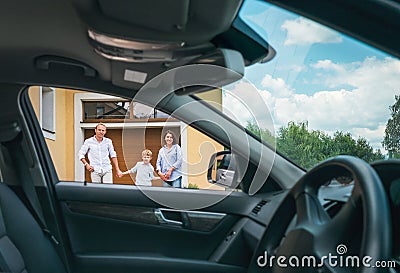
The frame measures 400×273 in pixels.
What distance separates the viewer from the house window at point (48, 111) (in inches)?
102

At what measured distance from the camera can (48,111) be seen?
2.90 metres

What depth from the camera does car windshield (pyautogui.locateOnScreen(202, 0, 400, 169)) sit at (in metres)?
1.34

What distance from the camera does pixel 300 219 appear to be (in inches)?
54.9

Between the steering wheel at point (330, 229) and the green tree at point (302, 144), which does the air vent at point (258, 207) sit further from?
the steering wheel at point (330, 229)

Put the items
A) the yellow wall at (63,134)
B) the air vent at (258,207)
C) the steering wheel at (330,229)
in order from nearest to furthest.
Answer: the steering wheel at (330,229) < the air vent at (258,207) < the yellow wall at (63,134)

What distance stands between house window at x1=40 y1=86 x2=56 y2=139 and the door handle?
0.82 metres

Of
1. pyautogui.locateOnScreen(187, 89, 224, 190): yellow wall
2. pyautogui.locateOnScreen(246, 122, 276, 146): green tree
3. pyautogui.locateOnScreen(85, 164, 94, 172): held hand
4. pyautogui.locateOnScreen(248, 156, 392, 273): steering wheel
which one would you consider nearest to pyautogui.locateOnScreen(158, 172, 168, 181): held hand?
pyautogui.locateOnScreen(187, 89, 224, 190): yellow wall

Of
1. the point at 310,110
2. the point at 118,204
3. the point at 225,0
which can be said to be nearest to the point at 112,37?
the point at 225,0

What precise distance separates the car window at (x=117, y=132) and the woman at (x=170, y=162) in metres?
0.02

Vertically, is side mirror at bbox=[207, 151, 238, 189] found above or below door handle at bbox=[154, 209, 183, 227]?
above

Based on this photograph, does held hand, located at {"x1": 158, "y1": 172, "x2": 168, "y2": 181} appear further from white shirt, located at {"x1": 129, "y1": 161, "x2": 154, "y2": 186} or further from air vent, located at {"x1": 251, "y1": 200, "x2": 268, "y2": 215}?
air vent, located at {"x1": 251, "y1": 200, "x2": 268, "y2": 215}

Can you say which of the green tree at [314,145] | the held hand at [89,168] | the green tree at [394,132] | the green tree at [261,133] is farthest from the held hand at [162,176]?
the green tree at [394,132]

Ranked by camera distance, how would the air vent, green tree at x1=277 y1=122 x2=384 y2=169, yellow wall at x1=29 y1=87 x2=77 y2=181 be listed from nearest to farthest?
green tree at x1=277 y1=122 x2=384 y2=169 < the air vent < yellow wall at x1=29 y1=87 x2=77 y2=181

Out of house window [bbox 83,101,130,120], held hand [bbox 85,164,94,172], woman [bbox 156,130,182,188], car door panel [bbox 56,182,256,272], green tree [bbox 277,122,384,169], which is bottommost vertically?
car door panel [bbox 56,182,256,272]
